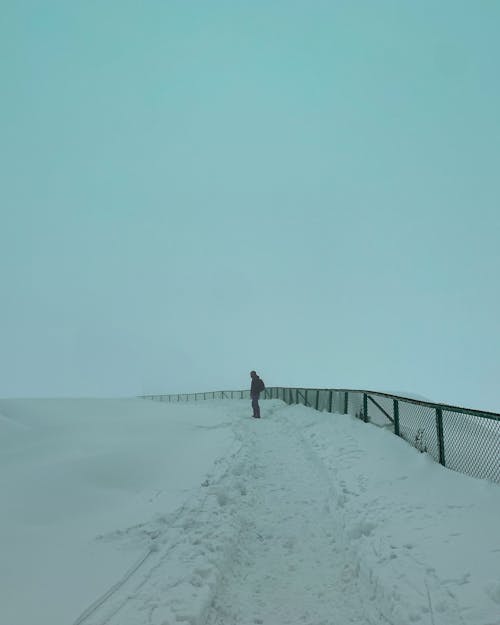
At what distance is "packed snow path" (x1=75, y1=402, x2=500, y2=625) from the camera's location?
14.4 ft

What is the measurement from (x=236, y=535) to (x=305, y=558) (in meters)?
1.04

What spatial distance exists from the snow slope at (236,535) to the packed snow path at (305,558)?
21 millimetres

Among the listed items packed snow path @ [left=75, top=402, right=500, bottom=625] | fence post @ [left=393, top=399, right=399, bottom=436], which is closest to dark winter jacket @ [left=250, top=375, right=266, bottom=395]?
fence post @ [left=393, top=399, right=399, bottom=436]

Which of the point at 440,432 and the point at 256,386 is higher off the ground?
the point at 256,386

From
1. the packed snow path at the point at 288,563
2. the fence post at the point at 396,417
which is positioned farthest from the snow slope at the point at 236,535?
the fence post at the point at 396,417

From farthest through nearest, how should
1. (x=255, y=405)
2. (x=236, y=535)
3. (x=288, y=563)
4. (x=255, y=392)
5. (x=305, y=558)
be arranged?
(x=255, y=392)
(x=255, y=405)
(x=236, y=535)
(x=305, y=558)
(x=288, y=563)

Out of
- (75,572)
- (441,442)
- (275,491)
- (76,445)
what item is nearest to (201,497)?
(275,491)

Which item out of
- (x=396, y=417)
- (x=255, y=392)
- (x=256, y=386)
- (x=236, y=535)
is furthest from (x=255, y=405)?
(x=236, y=535)

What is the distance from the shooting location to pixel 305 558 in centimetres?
579

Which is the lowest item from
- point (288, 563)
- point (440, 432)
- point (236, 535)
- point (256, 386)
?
point (288, 563)

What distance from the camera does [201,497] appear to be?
25.6 ft

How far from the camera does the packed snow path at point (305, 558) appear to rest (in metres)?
4.39

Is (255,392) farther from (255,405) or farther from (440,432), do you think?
(440,432)

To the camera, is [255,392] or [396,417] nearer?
[396,417]
